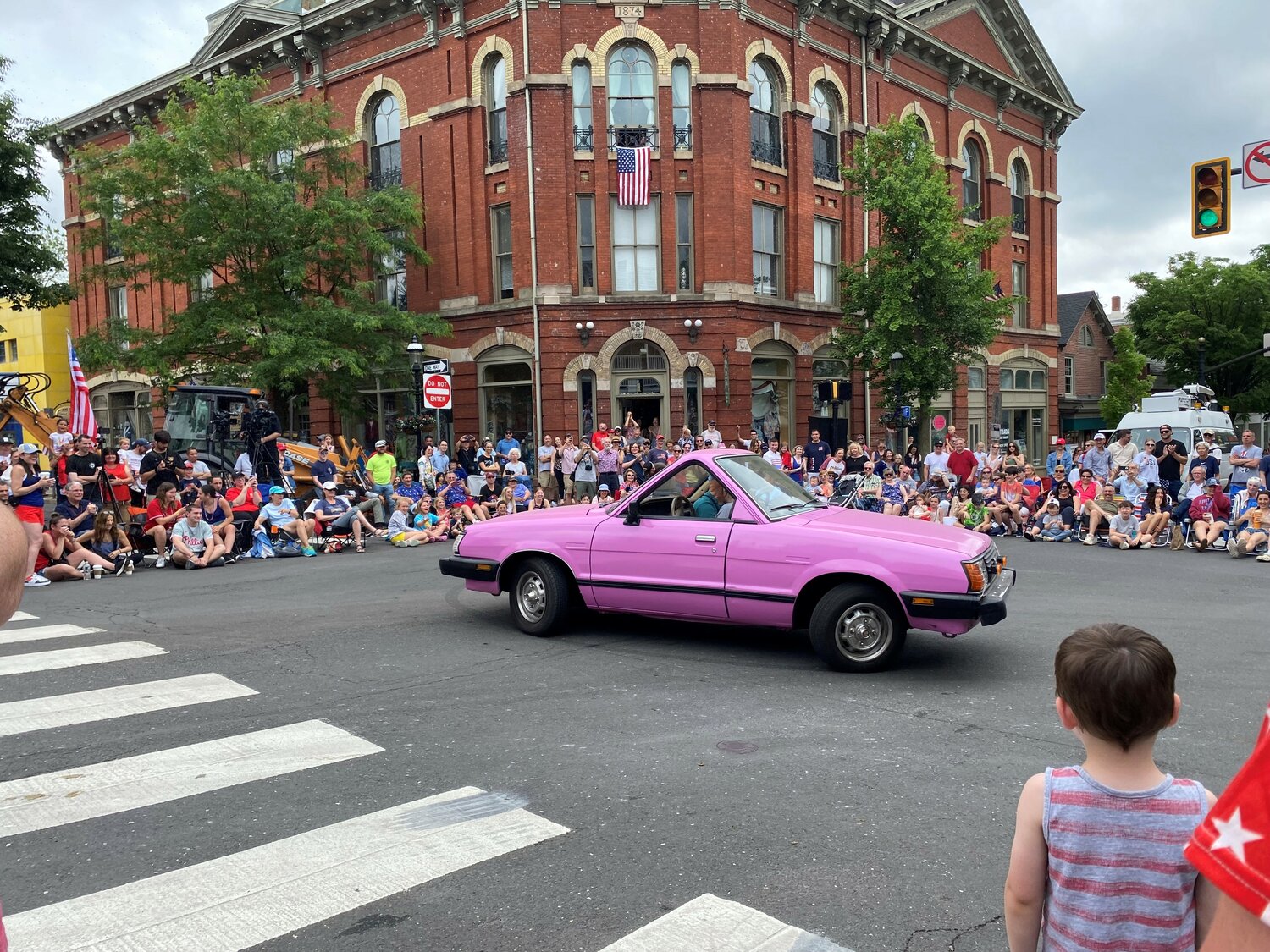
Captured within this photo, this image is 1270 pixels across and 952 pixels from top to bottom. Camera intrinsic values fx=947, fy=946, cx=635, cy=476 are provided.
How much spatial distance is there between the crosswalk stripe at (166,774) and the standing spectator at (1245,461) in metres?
15.9

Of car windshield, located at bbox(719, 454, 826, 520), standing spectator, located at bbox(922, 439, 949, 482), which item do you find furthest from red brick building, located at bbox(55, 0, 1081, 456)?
car windshield, located at bbox(719, 454, 826, 520)

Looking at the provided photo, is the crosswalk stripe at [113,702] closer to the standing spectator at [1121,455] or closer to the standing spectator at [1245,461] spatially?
the standing spectator at [1121,455]

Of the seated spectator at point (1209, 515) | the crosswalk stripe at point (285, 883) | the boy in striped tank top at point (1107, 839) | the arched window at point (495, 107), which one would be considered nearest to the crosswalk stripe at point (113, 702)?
the crosswalk stripe at point (285, 883)

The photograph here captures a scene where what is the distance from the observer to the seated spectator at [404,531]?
16.8 meters

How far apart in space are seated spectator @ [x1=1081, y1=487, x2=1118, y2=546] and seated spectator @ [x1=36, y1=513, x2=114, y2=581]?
50.9 feet

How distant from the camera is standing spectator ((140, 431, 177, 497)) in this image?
52.5 ft

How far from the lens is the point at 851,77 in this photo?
96.8 feet

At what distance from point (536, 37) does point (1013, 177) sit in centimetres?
2089

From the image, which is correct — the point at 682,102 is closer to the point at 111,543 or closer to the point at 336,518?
the point at 336,518

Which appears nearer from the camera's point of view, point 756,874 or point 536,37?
point 756,874

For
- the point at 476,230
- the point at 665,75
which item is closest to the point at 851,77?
the point at 665,75

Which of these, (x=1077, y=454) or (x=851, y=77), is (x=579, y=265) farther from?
(x=1077, y=454)

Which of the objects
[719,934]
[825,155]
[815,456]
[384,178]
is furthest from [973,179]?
[719,934]

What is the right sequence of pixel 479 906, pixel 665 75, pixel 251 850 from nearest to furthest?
pixel 479 906 → pixel 251 850 → pixel 665 75
